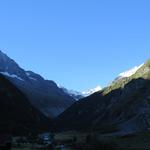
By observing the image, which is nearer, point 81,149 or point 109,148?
point 109,148

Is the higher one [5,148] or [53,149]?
[53,149]

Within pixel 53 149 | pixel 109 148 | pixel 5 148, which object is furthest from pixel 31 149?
pixel 5 148

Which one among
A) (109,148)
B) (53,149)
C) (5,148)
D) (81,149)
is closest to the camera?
(5,148)

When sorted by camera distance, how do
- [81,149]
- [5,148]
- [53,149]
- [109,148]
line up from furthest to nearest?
1. [53,149]
2. [81,149]
3. [109,148]
4. [5,148]

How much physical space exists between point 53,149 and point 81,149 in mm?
10174

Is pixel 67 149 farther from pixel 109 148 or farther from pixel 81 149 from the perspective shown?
pixel 109 148

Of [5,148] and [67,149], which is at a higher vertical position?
[67,149]

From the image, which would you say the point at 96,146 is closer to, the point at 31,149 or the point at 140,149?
the point at 140,149

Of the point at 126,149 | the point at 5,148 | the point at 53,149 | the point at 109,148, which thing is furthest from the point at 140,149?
the point at 5,148

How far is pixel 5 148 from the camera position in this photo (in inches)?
984

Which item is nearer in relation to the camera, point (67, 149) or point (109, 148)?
point (109, 148)

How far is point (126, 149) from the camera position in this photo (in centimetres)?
10812

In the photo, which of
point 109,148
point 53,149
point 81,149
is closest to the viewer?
point 109,148

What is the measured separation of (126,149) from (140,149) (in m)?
3.01
